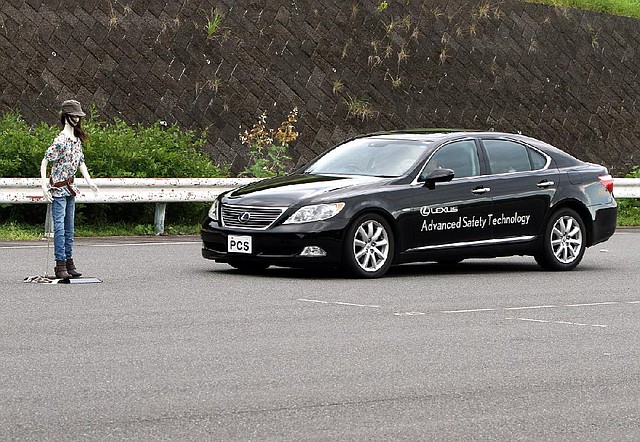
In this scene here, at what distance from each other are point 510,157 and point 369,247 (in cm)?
252

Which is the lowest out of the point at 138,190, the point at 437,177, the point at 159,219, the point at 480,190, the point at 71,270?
the point at 71,270

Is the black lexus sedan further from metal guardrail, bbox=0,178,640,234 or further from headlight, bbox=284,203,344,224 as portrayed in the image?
metal guardrail, bbox=0,178,640,234

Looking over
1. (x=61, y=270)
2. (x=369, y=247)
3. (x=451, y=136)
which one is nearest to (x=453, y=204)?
(x=451, y=136)

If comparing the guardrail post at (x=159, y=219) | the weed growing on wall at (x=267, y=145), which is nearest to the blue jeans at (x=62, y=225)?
the guardrail post at (x=159, y=219)

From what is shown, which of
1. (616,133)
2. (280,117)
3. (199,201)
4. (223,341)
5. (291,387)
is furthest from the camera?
(616,133)

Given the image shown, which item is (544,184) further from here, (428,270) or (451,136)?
(428,270)

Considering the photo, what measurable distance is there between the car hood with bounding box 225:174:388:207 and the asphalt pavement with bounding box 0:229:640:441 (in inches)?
31.3

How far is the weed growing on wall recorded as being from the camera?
2398 cm

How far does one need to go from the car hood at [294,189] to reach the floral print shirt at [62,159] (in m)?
1.81

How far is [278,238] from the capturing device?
14.1 meters

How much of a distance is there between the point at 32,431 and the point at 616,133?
97.1 ft

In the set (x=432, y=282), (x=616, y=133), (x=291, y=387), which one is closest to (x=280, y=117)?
(x=616, y=133)

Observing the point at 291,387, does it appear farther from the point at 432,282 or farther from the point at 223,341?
the point at 432,282

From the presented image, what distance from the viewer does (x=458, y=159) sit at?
15578 millimetres
